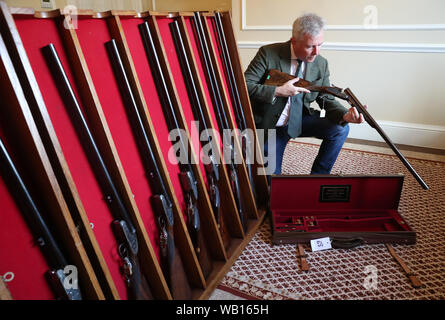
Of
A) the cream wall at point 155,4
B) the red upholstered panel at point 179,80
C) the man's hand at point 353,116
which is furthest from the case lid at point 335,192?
the cream wall at point 155,4

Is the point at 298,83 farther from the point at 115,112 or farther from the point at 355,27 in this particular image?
the point at 355,27

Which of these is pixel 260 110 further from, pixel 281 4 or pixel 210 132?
pixel 281 4

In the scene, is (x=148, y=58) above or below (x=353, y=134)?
above

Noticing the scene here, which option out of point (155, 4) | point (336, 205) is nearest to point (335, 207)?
point (336, 205)

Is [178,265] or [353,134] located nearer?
[178,265]

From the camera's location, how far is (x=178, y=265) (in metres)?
1.58

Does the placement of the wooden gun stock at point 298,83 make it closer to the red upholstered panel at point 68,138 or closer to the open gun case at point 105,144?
the open gun case at point 105,144

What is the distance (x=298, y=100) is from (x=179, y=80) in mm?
1183

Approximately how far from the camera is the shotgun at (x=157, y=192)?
130 cm

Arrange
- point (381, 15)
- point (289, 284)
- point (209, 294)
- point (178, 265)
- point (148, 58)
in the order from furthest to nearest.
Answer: point (381, 15) → point (289, 284) → point (209, 294) → point (178, 265) → point (148, 58)

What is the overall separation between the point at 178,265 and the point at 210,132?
693mm

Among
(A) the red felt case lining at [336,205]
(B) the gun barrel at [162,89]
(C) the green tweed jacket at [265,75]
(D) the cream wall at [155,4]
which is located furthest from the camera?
(D) the cream wall at [155,4]

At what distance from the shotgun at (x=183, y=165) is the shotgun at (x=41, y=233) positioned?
26.4 inches
